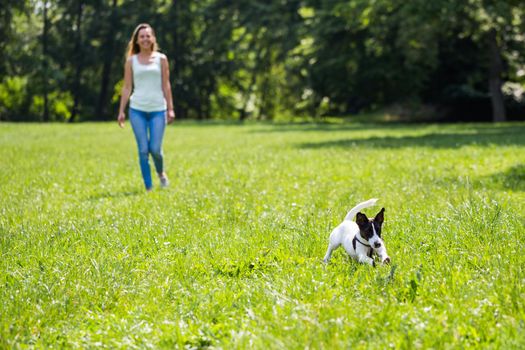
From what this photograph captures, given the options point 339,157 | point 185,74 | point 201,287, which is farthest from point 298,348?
point 185,74

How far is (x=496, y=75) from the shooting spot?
37.1 meters

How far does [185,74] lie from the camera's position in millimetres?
58188

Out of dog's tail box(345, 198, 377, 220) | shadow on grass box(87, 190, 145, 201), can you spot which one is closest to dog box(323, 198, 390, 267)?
dog's tail box(345, 198, 377, 220)

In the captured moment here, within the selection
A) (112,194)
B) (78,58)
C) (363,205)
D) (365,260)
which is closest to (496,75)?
(112,194)

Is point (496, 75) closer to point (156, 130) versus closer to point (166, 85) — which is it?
point (166, 85)

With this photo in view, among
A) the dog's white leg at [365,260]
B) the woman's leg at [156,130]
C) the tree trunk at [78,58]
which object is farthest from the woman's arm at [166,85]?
the tree trunk at [78,58]

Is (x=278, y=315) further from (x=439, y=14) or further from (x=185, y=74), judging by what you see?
(x=185, y=74)

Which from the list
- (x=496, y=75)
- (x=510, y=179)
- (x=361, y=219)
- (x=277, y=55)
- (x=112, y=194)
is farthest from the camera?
(x=277, y=55)

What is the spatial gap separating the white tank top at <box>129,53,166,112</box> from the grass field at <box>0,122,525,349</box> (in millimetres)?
1380

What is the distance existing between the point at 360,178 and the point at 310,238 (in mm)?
5535

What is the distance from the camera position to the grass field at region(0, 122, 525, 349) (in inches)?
155

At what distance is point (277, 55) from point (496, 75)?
1761 cm

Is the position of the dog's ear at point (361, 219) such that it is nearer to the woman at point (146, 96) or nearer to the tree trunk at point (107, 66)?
the woman at point (146, 96)

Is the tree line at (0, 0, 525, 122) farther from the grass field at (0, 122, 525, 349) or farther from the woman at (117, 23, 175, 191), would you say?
the grass field at (0, 122, 525, 349)
